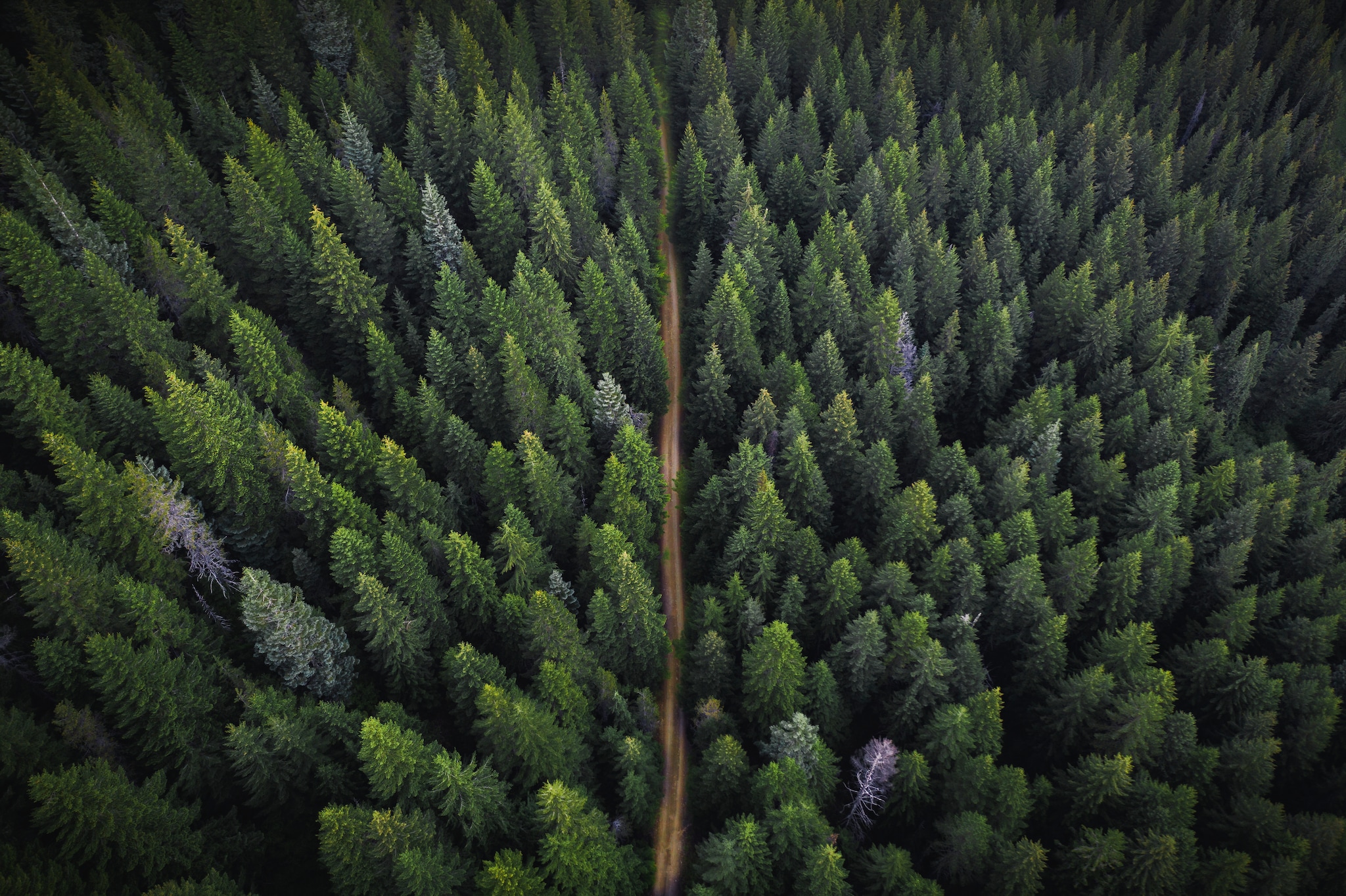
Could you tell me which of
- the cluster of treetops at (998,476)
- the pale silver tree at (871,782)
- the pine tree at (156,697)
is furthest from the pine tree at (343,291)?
the pale silver tree at (871,782)

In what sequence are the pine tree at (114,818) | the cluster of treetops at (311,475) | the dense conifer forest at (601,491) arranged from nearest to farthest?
the pine tree at (114,818) < the cluster of treetops at (311,475) < the dense conifer forest at (601,491)

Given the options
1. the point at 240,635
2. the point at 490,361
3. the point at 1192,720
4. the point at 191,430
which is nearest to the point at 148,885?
the point at 240,635

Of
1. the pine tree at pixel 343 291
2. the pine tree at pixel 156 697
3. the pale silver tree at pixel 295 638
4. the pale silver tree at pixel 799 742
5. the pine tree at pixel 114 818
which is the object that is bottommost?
the pine tree at pixel 114 818

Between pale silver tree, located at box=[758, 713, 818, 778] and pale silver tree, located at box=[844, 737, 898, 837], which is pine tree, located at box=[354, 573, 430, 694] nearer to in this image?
pale silver tree, located at box=[758, 713, 818, 778]

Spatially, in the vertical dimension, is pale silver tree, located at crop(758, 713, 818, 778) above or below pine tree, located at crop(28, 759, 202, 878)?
above

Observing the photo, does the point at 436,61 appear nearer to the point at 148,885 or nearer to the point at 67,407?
the point at 67,407

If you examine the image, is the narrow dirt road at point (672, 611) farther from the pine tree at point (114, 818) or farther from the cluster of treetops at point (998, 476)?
the pine tree at point (114, 818)

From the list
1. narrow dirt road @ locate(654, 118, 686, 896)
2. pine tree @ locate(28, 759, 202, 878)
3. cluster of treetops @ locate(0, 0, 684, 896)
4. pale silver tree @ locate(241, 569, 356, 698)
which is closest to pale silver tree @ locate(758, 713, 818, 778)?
cluster of treetops @ locate(0, 0, 684, 896)
